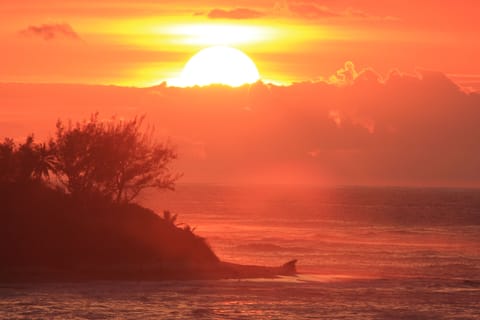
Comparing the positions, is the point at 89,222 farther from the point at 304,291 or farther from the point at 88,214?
the point at 304,291

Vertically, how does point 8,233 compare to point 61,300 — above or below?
above

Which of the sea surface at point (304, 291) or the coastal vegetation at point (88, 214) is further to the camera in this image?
the coastal vegetation at point (88, 214)

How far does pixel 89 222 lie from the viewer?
78.9 metres

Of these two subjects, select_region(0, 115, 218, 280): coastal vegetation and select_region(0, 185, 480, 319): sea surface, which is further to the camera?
select_region(0, 115, 218, 280): coastal vegetation

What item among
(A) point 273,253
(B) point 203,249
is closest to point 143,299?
(B) point 203,249

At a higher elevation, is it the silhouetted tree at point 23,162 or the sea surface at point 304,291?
the silhouetted tree at point 23,162

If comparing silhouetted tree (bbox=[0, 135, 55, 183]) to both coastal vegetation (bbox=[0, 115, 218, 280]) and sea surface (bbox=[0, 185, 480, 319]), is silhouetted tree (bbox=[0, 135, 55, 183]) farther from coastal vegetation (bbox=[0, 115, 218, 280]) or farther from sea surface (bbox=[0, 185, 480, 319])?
sea surface (bbox=[0, 185, 480, 319])

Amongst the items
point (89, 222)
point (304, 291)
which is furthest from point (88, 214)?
point (304, 291)

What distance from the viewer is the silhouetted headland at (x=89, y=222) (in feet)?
247

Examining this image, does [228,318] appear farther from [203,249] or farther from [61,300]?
[203,249]

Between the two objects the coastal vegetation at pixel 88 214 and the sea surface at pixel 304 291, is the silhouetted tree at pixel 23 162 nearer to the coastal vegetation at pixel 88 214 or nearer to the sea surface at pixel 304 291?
the coastal vegetation at pixel 88 214

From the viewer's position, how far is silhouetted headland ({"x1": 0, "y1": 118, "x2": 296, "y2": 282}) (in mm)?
75188

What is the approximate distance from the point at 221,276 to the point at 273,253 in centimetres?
A: 2970

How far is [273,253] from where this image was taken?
10494cm
